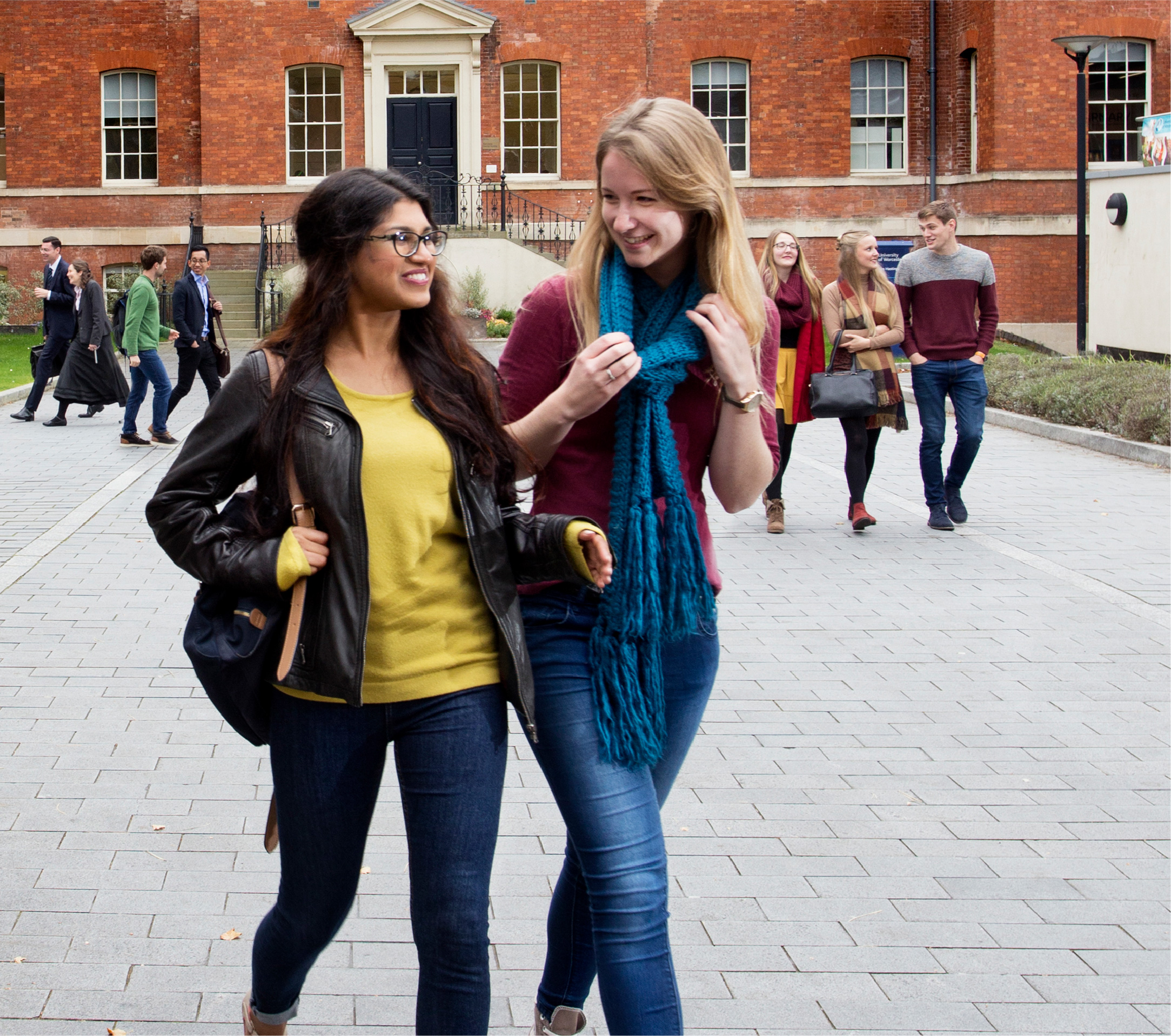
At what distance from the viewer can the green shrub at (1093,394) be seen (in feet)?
47.4

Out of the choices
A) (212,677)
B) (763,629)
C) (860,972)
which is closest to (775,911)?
(860,972)

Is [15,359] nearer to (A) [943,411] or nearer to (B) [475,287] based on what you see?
(B) [475,287]

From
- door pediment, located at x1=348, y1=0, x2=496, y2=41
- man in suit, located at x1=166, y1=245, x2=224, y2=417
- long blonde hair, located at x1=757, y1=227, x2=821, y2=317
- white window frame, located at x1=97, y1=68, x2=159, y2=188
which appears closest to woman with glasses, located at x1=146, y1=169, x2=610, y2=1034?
long blonde hair, located at x1=757, y1=227, x2=821, y2=317

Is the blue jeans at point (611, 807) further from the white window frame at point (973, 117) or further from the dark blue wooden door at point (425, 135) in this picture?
the white window frame at point (973, 117)

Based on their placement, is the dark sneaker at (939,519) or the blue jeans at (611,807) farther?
the dark sneaker at (939,519)

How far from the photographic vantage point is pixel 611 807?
2758mm

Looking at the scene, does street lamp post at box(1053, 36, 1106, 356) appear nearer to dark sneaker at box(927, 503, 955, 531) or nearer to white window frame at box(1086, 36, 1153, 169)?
white window frame at box(1086, 36, 1153, 169)

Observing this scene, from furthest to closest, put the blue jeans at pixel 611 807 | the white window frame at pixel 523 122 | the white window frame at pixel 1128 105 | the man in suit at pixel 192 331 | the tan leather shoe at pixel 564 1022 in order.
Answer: the white window frame at pixel 523 122, the white window frame at pixel 1128 105, the man in suit at pixel 192 331, the tan leather shoe at pixel 564 1022, the blue jeans at pixel 611 807

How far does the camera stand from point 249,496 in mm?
2910

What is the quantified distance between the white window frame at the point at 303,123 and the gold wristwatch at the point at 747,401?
2858 cm

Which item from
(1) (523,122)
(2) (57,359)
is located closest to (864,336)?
(2) (57,359)

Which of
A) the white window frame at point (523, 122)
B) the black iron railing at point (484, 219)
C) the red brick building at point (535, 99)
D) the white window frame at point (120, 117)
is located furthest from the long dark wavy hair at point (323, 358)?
the white window frame at point (120, 117)

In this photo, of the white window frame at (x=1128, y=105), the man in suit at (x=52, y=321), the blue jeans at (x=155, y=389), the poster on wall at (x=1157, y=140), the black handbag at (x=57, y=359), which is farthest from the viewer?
the white window frame at (x=1128, y=105)

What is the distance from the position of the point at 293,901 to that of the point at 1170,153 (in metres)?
22.5
